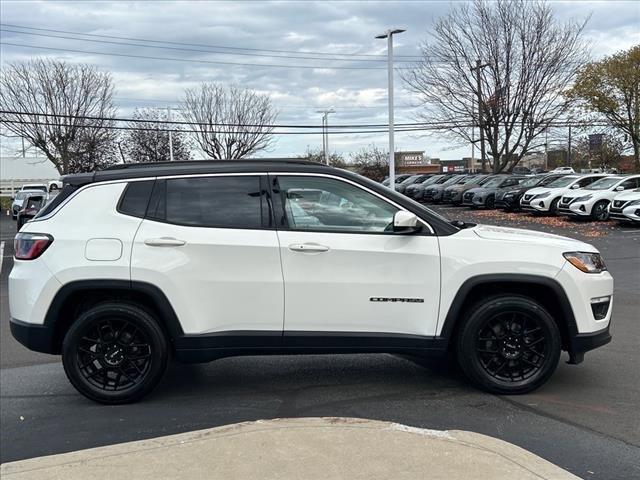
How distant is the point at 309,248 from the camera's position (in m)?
4.34

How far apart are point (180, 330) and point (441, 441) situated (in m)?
2.01

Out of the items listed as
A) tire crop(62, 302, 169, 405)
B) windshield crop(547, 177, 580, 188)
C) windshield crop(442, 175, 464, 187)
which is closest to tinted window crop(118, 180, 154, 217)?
tire crop(62, 302, 169, 405)

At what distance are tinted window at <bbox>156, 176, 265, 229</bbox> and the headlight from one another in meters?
2.36

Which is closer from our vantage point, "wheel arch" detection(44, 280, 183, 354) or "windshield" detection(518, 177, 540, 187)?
"wheel arch" detection(44, 280, 183, 354)

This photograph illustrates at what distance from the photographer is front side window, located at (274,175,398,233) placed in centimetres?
446

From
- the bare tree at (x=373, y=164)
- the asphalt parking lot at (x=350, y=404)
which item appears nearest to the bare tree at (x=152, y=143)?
the bare tree at (x=373, y=164)

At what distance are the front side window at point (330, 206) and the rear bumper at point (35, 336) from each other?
198cm

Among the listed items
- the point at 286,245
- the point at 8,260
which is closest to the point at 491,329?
the point at 286,245

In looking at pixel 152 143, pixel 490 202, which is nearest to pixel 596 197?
pixel 490 202

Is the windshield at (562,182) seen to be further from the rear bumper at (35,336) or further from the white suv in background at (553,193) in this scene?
the rear bumper at (35,336)

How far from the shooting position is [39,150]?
4362 centimetres

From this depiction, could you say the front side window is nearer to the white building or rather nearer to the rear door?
the rear door

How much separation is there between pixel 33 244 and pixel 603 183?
21.1m

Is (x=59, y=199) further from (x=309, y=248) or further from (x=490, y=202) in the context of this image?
(x=490, y=202)
